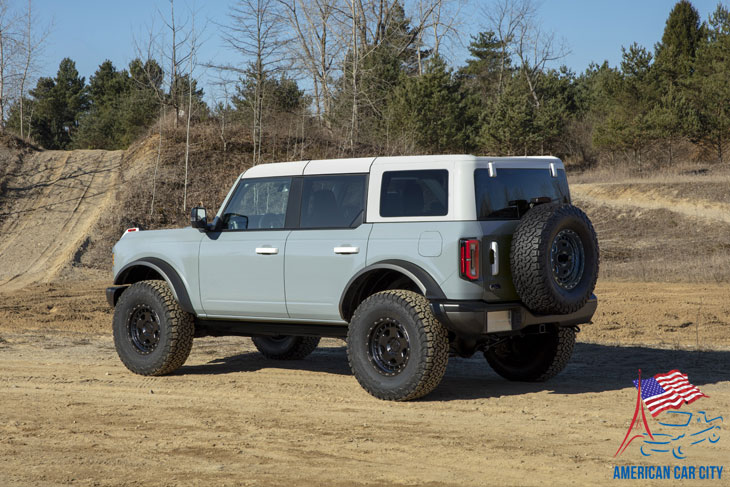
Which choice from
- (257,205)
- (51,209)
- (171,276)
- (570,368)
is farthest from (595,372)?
(51,209)

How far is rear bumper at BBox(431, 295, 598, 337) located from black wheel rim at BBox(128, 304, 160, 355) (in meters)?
3.64

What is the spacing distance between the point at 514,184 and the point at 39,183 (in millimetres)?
30657

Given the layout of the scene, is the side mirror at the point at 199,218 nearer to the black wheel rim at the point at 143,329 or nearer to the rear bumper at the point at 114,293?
the black wheel rim at the point at 143,329

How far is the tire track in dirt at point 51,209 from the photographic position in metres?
24.5


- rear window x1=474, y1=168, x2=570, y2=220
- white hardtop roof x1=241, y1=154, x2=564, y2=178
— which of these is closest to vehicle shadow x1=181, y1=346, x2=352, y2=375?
white hardtop roof x1=241, y1=154, x2=564, y2=178

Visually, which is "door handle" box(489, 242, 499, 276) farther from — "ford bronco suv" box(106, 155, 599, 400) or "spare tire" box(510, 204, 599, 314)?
"spare tire" box(510, 204, 599, 314)

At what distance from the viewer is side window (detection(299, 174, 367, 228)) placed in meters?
8.35

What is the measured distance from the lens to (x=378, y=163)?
8.30 meters

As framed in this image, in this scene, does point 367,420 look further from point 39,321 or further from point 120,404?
point 39,321

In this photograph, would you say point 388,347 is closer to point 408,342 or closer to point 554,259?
point 408,342

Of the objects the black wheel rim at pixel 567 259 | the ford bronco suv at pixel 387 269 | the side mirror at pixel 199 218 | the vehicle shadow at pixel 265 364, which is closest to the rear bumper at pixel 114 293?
the ford bronco suv at pixel 387 269

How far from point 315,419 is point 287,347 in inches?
147

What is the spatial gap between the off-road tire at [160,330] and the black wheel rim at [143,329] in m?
0.02

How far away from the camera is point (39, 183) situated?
34.9 metres
